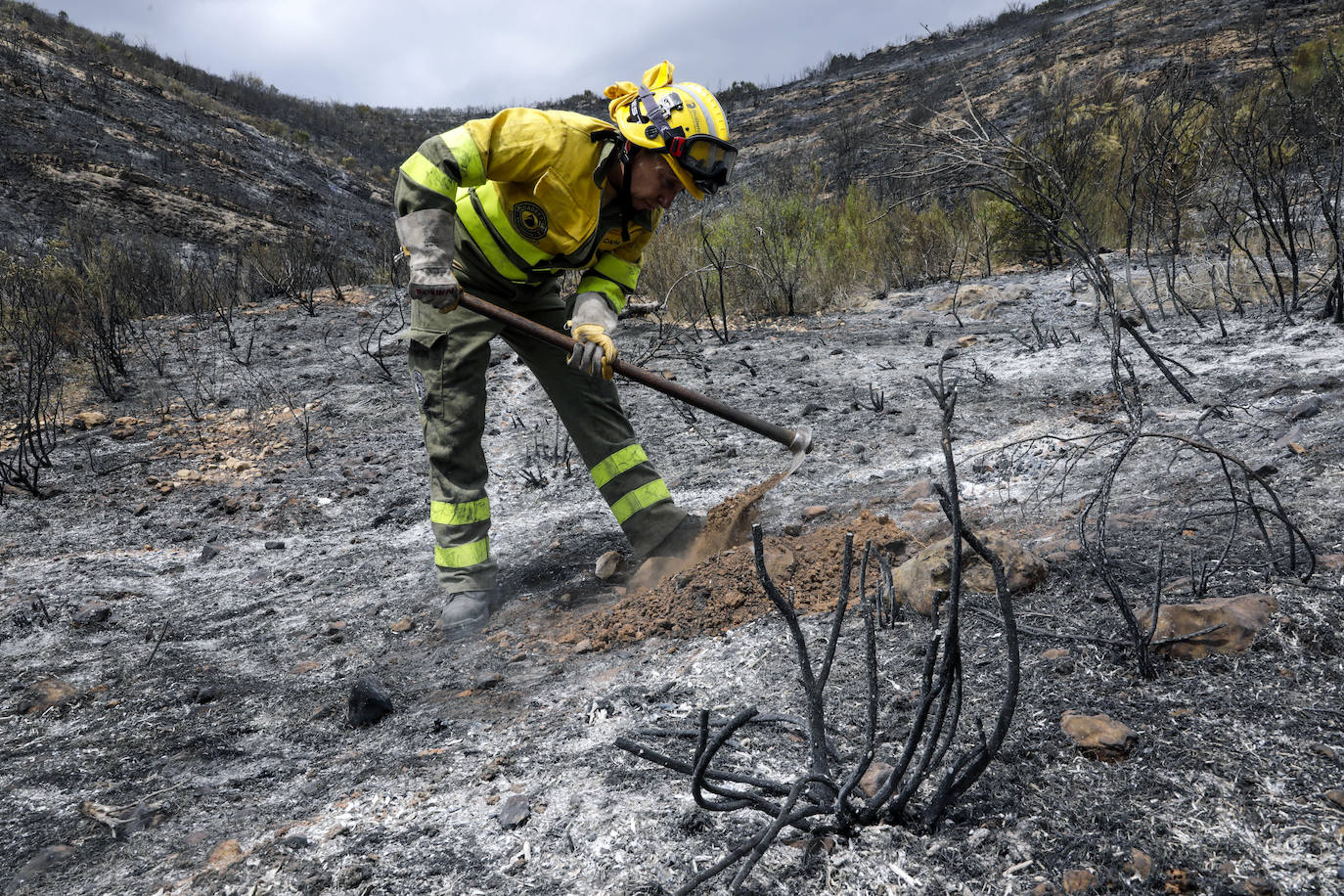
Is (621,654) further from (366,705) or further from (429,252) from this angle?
(429,252)

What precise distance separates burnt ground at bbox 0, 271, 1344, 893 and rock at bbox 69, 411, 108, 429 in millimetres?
145

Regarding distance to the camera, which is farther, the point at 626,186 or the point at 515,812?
the point at 626,186

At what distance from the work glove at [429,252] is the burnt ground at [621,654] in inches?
44.0

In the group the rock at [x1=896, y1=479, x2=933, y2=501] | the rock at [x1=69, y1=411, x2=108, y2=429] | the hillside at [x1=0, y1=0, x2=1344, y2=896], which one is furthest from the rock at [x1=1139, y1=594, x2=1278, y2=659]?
the rock at [x1=69, y1=411, x2=108, y2=429]

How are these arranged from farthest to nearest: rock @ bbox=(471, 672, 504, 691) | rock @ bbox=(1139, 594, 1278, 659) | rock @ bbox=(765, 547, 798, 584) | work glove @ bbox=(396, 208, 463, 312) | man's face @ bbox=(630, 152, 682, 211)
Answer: man's face @ bbox=(630, 152, 682, 211), work glove @ bbox=(396, 208, 463, 312), rock @ bbox=(765, 547, 798, 584), rock @ bbox=(471, 672, 504, 691), rock @ bbox=(1139, 594, 1278, 659)

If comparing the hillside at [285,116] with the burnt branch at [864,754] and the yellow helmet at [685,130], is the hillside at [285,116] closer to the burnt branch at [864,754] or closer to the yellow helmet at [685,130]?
the yellow helmet at [685,130]

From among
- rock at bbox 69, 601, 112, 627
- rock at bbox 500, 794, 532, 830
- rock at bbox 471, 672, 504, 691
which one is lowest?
rock at bbox 471, 672, 504, 691

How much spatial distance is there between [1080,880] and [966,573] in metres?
0.89

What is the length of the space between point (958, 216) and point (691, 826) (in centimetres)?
714

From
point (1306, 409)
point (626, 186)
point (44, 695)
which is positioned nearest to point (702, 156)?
point (626, 186)

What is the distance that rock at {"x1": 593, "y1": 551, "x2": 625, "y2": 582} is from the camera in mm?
2809

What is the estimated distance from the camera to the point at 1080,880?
0.95 m

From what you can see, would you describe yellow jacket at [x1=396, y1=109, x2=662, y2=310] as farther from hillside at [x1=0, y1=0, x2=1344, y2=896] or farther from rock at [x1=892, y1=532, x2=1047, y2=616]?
rock at [x1=892, y1=532, x2=1047, y2=616]

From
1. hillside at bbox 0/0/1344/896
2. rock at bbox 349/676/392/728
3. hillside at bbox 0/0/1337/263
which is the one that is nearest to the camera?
hillside at bbox 0/0/1344/896
